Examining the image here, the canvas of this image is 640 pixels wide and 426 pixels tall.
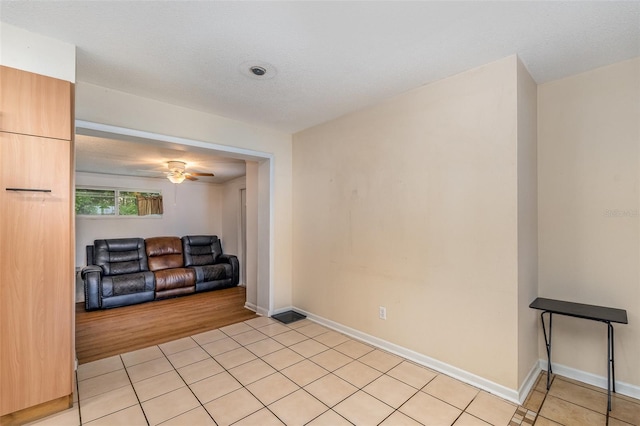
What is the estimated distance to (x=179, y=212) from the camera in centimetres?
685

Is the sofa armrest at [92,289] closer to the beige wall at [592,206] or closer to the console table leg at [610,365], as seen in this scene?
the beige wall at [592,206]

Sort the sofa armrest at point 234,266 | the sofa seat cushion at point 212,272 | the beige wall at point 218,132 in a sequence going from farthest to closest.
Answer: the sofa armrest at point 234,266
the sofa seat cushion at point 212,272
the beige wall at point 218,132

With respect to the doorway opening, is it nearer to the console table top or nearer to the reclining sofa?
the reclining sofa

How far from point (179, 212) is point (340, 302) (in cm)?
511

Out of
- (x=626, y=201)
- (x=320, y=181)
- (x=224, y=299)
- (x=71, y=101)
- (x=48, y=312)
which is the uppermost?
(x=71, y=101)

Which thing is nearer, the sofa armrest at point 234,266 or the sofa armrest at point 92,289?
the sofa armrest at point 92,289

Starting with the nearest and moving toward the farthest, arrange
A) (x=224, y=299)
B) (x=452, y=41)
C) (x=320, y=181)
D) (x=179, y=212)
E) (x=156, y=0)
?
(x=156, y=0)
(x=452, y=41)
(x=320, y=181)
(x=224, y=299)
(x=179, y=212)

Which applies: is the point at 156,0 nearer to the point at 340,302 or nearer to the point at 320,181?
the point at 320,181

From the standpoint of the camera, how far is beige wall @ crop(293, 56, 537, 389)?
2.13m

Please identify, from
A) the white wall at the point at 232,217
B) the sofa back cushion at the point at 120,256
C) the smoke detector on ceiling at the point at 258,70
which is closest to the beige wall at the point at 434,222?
the smoke detector on ceiling at the point at 258,70

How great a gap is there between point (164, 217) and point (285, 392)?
18.7ft

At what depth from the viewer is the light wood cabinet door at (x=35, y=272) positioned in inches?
69.6

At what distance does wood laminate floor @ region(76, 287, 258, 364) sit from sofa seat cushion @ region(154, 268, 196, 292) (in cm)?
26

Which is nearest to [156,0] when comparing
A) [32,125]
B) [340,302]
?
[32,125]
